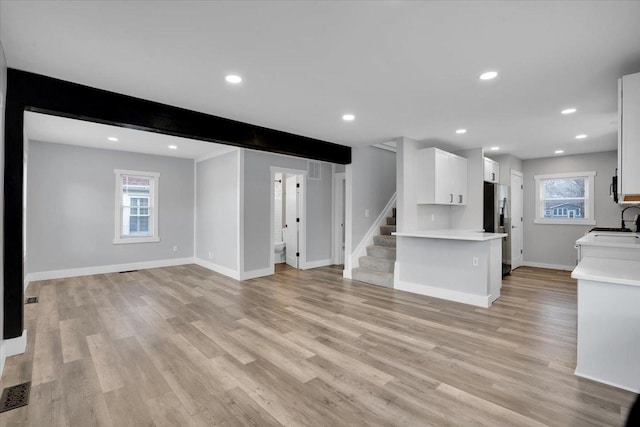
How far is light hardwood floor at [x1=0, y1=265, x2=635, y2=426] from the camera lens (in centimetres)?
196

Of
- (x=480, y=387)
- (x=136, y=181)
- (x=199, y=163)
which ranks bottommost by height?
(x=480, y=387)

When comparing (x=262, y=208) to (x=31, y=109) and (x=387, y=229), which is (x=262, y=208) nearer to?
(x=387, y=229)

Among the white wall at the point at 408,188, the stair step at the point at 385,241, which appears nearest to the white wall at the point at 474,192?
the white wall at the point at 408,188

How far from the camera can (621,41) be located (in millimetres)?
2100

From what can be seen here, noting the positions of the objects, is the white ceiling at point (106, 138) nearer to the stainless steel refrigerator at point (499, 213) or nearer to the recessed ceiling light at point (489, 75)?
the recessed ceiling light at point (489, 75)

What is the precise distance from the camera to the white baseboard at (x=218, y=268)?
5.71 m

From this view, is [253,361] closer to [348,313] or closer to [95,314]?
[348,313]

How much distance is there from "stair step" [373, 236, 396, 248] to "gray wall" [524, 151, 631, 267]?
11.5 ft

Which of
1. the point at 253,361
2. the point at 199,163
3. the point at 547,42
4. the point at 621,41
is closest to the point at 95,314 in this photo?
the point at 253,361

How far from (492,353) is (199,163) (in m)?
6.63

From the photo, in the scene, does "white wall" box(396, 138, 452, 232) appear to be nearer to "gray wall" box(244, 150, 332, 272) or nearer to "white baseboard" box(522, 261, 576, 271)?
"gray wall" box(244, 150, 332, 272)

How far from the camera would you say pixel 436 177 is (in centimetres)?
501

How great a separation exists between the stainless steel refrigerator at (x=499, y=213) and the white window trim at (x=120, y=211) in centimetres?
681

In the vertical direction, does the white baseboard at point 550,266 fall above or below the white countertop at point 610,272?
below
